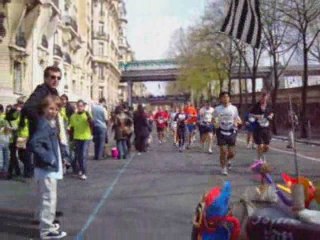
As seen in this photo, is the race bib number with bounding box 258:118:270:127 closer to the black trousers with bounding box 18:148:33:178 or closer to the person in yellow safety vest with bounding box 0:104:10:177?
the black trousers with bounding box 18:148:33:178

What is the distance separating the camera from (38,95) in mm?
7582

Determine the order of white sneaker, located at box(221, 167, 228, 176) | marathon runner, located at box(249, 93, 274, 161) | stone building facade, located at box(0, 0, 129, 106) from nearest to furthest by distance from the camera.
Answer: white sneaker, located at box(221, 167, 228, 176), marathon runner, located at box(249, 93, 274, 161), stone building facade, located at box(0, 0, 129, 106)

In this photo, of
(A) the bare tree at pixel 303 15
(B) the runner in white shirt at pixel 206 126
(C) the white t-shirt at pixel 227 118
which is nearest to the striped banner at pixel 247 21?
(C) the white t-shirt at pixel 227 118

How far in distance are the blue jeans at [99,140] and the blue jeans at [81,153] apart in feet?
13.4

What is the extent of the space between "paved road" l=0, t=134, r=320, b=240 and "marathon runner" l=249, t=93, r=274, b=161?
0.57m

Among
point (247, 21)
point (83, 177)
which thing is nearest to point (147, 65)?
point (83, 177)

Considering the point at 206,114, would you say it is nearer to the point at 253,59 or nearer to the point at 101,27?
the point at 253,59

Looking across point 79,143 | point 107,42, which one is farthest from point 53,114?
point 107,42

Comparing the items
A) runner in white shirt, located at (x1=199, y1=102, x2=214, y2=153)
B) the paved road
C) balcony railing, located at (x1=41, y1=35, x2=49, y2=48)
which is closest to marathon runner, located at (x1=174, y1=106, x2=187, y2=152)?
runner in white shirt, located at (x1=199, y1=102, x2=214, y2=153)

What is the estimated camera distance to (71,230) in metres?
7.89

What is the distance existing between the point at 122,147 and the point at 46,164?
A: 12861mm

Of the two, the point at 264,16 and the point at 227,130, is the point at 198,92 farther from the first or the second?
the point at 227,130

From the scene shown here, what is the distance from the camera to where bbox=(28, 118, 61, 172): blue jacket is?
287 inches

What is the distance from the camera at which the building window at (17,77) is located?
35.4 metres
